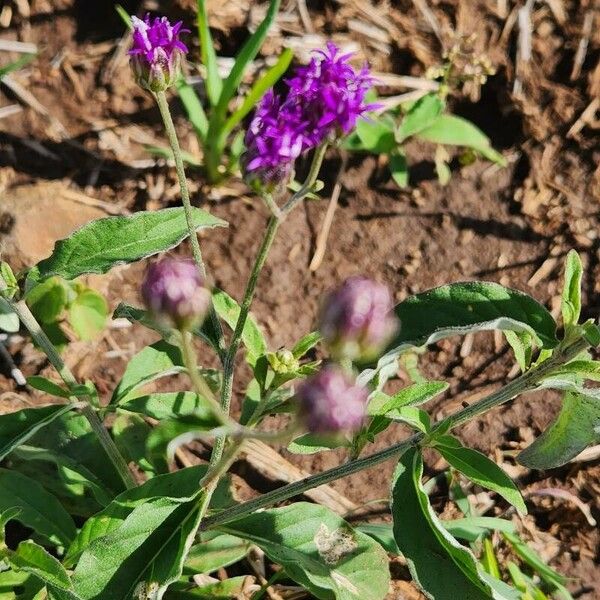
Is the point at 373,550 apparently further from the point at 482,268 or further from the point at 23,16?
the point at 23,16

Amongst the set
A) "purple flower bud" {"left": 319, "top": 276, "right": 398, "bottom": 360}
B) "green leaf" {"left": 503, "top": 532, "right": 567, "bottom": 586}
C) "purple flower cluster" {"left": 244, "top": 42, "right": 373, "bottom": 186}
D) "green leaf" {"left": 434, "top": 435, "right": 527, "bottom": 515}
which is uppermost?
"purple flower cluster" {"left": 244, "top": 42, "right": 373, "bottom": 186}

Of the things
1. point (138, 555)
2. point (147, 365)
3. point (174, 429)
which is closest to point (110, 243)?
point (147, 365)

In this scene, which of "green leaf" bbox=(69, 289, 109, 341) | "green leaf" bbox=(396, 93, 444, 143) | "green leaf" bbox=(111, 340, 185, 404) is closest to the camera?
"green leaf" bbox=(111, 340, 185, 404)

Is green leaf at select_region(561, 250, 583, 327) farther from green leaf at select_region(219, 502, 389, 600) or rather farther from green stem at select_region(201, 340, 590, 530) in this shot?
green leaf at select_region(219, 502, 389, 600)

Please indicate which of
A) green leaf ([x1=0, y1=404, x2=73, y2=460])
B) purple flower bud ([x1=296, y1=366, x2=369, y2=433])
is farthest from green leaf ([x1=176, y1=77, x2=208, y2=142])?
purple flower bud ([x1=296, y1=366, x2=369, y2=433])

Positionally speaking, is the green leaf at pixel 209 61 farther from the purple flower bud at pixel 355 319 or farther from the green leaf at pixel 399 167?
the purple flower bud at pixel 355 319

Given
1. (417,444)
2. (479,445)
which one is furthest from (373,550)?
(479,445)
